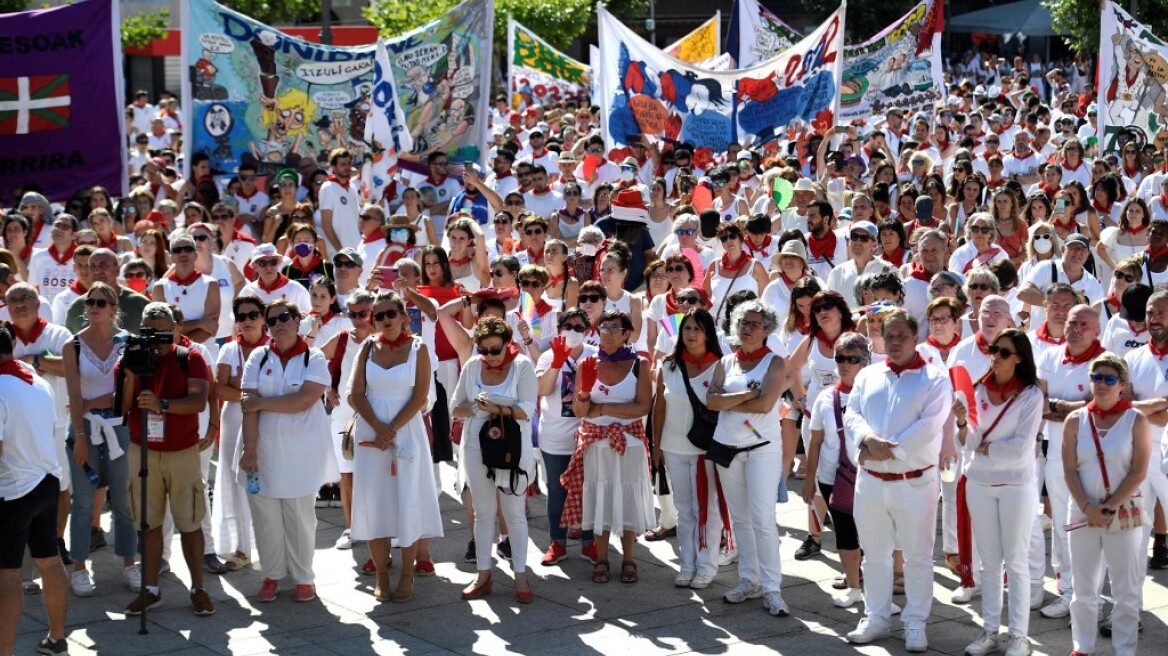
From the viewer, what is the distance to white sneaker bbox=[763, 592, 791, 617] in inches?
342

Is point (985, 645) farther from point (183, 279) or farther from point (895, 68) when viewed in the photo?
→ point (895, 68)

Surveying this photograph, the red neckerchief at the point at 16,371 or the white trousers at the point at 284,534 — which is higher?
the red neckerchief at the point at 16,371

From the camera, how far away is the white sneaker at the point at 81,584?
9.24 metres

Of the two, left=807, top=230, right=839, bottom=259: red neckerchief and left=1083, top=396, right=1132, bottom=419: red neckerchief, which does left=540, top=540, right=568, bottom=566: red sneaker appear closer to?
left=1083, top=396, right=1132, bottom=419: red neckerchief

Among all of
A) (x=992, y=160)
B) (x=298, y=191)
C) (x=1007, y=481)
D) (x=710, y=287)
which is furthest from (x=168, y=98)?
(x=1007, y=481)

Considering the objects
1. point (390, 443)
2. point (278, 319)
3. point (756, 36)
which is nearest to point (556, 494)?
point (390, 443)

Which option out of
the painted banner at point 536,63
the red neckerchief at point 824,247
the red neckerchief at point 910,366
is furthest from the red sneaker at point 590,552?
the painted banner at point 536,63

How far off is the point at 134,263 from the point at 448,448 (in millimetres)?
2988

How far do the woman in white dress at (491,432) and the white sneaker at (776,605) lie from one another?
1355 millimetres

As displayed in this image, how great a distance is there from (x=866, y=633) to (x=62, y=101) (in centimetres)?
737

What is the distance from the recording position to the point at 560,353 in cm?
962

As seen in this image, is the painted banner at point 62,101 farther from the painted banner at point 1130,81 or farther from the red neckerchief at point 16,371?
the painted banner at point 1130,81

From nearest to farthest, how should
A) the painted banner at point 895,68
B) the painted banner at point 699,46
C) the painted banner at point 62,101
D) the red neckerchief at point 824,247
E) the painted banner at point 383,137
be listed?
1. the painted banner at point 62,101
2. the red neckerchief at point 824,247
3. the painted banner at point 383,137
4. the painted banner at point 895,68
5. the painted banner at point 699,46

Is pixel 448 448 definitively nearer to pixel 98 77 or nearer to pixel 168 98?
pixel 98 77
